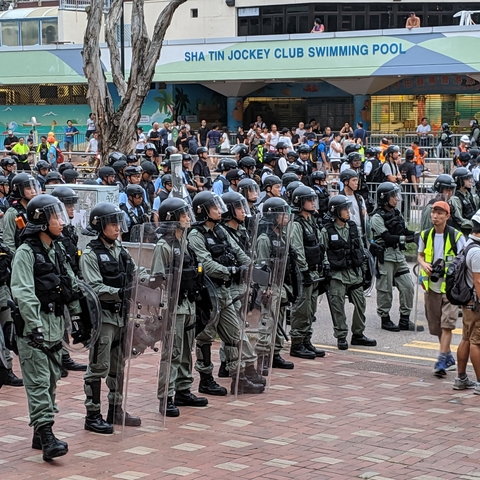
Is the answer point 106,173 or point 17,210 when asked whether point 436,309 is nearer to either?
point 17,210

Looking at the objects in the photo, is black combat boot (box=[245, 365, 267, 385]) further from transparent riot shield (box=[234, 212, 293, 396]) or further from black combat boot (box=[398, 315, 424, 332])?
black combat boot (box=[398, 315, 424, 332])

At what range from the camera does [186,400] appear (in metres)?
8.82

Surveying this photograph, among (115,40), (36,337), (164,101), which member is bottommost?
(36,337)

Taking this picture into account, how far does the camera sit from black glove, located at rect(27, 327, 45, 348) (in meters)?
7.20

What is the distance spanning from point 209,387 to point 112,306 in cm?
179

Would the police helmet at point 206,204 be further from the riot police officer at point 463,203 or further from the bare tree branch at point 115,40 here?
the bare tree branch at point 115,40

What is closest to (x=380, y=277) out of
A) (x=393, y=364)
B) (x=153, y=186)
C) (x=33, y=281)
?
(x=393, y=364)

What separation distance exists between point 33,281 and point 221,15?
3540 cm

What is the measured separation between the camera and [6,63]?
3988cm

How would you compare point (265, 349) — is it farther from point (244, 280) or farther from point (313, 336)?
point (313, 336)

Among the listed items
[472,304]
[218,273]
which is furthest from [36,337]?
[472,304]

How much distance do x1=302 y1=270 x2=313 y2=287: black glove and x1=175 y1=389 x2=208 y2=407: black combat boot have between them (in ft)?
7.84

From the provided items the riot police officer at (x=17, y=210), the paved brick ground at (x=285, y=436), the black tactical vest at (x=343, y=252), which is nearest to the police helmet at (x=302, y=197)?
the black tactical vest at (x=343, y=252)

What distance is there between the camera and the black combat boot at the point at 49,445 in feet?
23.6
